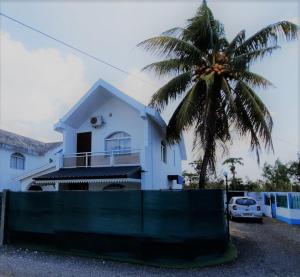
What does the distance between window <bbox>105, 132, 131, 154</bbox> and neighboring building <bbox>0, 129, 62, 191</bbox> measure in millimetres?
7817

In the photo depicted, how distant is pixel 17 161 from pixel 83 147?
10.2 meters

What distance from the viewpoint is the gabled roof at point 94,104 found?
17684mm

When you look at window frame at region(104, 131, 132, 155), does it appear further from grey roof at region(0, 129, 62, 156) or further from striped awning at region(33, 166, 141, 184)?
grey roof at region(0, 129, 62, 156)

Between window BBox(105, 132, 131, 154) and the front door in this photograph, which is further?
the front door

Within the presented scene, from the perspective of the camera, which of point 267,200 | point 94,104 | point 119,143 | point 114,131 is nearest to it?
point 119,143

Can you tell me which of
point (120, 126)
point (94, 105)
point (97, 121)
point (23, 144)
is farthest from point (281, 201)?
point (23, 144)

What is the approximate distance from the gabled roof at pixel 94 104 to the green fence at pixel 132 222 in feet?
26.7

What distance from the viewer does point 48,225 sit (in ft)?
34.3

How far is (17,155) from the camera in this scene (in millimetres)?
27219

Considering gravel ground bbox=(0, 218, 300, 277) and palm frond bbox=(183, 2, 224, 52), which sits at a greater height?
palm frond bbox=(183, 2, 224, 52)

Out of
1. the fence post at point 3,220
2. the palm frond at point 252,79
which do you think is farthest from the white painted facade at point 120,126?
the fence post at point 3,220

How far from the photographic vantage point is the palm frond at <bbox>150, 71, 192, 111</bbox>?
1396cm

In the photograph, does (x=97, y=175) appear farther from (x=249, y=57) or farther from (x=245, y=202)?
(x=245, y=202)

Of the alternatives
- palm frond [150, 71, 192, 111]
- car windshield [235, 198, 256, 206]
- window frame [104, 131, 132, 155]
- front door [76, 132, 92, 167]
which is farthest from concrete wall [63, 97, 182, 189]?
car windshield [235, 198, 256, 206]
